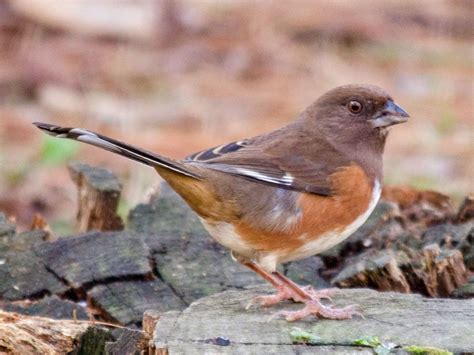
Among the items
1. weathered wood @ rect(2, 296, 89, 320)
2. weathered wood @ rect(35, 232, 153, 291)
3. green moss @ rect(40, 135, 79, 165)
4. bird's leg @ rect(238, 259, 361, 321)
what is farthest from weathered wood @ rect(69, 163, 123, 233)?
green moss @ rect(40, 135, 79, 165)

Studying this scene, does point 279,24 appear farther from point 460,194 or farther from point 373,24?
point 460,194

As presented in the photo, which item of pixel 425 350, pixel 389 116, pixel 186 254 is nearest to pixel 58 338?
pixel 186 254

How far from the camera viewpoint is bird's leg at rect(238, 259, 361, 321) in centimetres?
491

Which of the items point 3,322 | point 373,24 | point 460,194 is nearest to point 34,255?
point 3,322

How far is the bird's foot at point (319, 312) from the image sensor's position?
4.89m

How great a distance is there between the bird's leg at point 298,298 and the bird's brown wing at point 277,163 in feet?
1.51

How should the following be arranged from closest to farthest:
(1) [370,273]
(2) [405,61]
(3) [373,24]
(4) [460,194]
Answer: (1) [370,273] < (4) [460,194] < (2) [405,61] < (3) [373,24]

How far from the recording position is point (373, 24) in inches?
547

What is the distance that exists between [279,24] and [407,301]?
9.22 m

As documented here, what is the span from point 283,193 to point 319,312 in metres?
0.76

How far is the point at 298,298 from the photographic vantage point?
5258 millimetres

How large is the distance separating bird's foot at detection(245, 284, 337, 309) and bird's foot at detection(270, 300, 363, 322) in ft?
0.28

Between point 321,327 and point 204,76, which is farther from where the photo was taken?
point 204,76

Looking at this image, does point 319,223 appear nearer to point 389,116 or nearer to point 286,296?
point 286,296
